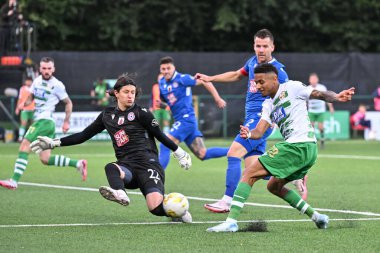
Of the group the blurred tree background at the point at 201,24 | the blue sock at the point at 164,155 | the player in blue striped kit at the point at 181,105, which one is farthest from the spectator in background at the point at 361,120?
the blue sock at the point at 164,155

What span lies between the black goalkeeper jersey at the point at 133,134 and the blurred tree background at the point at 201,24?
2458 cm

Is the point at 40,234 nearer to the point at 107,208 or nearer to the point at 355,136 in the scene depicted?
the point at 107,208

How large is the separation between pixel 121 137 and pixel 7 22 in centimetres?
2077

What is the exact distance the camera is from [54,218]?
37.8 ft

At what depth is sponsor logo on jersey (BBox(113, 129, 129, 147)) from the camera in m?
11.1

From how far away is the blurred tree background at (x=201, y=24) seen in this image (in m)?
36.8

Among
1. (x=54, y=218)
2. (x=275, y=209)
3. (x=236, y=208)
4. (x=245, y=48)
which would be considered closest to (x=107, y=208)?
(x=54, y=218)

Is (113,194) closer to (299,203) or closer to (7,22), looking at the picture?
(299,203)

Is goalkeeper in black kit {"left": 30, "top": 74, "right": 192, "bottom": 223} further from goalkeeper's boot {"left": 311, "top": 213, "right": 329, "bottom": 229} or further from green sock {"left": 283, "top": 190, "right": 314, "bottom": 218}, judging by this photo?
goalkeeper's boot {"left": 311, "top": 213, "right": 329, "bottom": 229}

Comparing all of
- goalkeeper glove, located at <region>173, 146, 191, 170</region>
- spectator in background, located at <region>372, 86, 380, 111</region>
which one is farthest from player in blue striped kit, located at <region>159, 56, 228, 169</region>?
spectator in background, located at <region>372, 86, 380, 111</region>

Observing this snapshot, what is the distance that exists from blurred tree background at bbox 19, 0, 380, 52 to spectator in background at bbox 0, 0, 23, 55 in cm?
415

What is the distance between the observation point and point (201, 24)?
125 feet

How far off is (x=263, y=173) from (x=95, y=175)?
28.8 ft

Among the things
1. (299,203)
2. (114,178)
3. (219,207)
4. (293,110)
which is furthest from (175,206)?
(219,207)
